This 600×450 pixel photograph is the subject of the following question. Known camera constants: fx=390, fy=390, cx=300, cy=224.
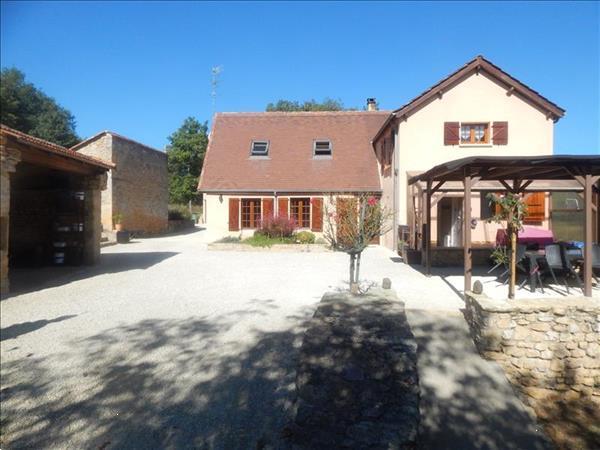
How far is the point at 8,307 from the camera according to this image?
24.4 ft

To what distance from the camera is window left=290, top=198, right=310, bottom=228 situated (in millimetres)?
18250

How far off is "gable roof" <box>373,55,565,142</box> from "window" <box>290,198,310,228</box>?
5799 mm

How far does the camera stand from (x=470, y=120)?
14836 mm

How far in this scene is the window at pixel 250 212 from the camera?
722 inches

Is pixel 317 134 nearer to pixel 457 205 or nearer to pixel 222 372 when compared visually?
pixel 457 205

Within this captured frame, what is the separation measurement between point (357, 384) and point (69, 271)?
1081 centimetres

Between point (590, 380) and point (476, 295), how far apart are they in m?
1.94

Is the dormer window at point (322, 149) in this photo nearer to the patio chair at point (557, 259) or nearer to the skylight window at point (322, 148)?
the skylight window at point (322, 148)

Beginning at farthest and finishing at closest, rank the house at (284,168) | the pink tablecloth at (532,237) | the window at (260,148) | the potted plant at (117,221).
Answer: the potted plant at (117,221) < the window at (260,148) < the house at (284,168) < the pink tablecloth at (532,237)

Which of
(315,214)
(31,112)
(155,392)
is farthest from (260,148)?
(31,112)

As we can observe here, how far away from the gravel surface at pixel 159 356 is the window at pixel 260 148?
11041 mm

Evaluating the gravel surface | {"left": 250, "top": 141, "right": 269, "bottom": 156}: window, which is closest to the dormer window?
{"left": 250, "top": 141, "right": 269, "bottom": 156}: window

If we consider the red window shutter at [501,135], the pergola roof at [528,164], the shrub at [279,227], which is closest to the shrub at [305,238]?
the shrub at [279,227]

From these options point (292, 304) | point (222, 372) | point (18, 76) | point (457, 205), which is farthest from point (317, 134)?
point (18, 76)
